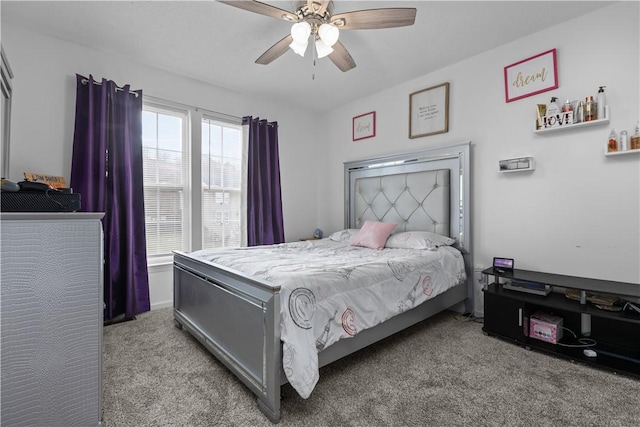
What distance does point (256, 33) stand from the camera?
258cm

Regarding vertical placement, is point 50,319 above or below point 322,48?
below

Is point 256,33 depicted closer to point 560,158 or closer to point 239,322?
point 239,322

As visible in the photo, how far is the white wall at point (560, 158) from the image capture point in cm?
220

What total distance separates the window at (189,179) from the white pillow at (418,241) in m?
1.96

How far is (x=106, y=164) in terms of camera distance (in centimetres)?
280

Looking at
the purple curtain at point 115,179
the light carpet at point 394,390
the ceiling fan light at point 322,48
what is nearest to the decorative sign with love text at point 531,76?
the ceiling fan light at point 322,48

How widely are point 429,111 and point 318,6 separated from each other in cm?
189

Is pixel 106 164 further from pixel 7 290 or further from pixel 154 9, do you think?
pixel 7 290

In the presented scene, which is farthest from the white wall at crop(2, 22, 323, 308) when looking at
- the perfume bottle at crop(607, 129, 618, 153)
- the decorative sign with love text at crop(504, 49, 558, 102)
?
the perfume bottle at crop(607, 129, 618, 153)

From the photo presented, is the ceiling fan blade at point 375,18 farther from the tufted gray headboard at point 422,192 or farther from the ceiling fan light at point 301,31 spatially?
the tufted gray headboard at point 422,192

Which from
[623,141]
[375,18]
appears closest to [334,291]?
[375,18]

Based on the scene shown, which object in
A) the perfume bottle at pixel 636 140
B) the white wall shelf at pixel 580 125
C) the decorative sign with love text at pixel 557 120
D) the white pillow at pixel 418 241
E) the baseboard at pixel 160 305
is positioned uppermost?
the decorative sign with love text at pixel 557 120

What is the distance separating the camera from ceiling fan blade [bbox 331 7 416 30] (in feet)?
6.05

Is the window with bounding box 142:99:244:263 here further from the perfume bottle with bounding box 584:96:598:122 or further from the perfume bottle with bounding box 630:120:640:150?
the perfume bottle with bounding box 630:120:640:150
